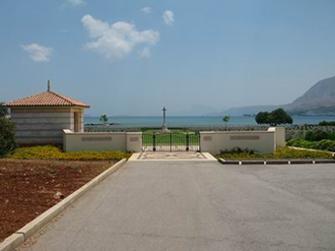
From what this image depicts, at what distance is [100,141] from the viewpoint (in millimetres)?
27719

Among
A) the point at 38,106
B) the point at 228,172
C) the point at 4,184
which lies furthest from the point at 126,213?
the point at 38,106

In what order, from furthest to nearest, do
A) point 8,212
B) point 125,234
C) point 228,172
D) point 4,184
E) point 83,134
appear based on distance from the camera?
point 83,134 → point 228,172 → point 4,184 → point 8,212 → point 125,234

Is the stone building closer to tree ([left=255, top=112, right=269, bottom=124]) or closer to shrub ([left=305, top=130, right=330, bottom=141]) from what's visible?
shrub ([left=305, top=130, right=330, bottom=141])

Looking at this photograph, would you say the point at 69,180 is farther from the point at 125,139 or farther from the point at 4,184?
the point at 125,139

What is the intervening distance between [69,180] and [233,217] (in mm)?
6816

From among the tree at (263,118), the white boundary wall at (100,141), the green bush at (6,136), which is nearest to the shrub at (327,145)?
the white boundary wall at (100,141)

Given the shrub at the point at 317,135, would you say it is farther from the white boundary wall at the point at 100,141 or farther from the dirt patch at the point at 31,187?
the dirt patch at the point at 31,187

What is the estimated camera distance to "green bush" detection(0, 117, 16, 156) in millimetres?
24672

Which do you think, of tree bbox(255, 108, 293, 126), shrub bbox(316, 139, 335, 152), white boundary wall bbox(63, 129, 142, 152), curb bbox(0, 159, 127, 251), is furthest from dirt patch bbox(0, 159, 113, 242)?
tree bbox(255, 108, 293, 126)

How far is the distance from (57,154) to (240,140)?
383 inches

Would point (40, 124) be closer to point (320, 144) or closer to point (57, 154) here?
point (57, 154)

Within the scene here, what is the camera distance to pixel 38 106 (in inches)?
1131

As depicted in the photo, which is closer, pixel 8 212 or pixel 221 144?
pixel 8 212

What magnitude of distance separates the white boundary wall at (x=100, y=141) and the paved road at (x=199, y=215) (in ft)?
36.2
